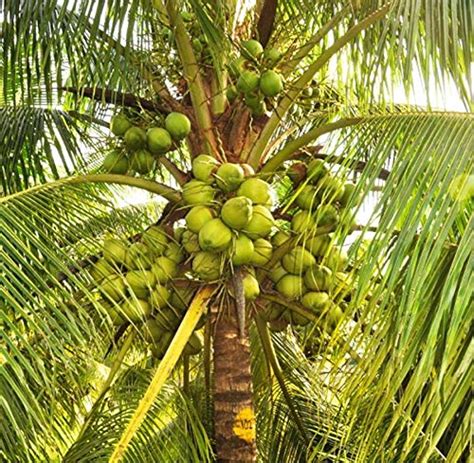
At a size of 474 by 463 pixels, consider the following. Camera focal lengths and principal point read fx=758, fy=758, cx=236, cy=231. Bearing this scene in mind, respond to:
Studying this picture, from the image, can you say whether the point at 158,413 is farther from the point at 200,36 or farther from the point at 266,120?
the point at 200,36

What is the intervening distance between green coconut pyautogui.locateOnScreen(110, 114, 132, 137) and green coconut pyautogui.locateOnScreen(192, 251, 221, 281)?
0.55 m

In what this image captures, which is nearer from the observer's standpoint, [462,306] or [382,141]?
[462,306]

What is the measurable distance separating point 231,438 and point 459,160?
4.19ft

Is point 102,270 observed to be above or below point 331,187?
below

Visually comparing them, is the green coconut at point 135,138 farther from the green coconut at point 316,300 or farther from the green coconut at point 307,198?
the green coconut at point 316,300

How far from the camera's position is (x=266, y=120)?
2.58 metres

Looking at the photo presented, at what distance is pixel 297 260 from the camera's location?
2270 millimetres

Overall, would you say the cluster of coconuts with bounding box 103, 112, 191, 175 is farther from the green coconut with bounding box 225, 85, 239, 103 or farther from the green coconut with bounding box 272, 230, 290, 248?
the green coconut with bounding box 272, 230, 290, 248

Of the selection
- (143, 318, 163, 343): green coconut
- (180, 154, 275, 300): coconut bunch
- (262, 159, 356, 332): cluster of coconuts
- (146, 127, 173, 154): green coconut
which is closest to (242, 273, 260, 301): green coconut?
(180, 154, 275, 300): coconut bunch

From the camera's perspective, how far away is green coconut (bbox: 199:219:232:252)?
207cm

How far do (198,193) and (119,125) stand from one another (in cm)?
44

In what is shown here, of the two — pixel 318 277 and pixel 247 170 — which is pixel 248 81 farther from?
pixel 318 277

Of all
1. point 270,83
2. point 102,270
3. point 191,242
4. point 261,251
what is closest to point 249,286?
point 261,251

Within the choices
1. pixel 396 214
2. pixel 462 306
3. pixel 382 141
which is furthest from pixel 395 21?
pixel 462 306
